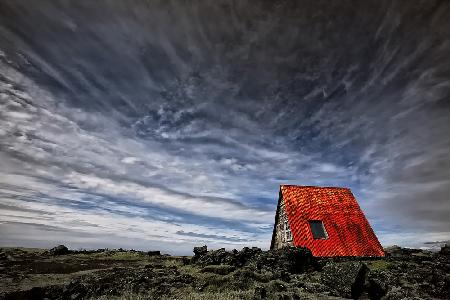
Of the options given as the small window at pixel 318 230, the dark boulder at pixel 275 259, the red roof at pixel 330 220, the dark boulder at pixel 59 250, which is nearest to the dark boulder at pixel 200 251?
the dark boulder at pixel 275 259

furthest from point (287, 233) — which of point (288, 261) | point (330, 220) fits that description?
point (288, 261)

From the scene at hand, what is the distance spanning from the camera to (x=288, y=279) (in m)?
16.8

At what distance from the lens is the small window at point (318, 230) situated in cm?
2642

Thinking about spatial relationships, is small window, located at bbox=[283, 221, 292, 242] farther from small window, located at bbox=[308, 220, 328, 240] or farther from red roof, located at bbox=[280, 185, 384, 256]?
small window, located at bbox=[308, 220, 328, 240]

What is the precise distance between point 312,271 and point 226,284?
7.76 m

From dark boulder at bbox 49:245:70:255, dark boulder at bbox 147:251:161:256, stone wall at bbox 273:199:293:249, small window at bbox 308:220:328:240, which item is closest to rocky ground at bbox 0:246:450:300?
small window at bbox 308:220:328:240

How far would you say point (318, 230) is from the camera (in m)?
27.0

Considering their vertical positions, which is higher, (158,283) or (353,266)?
(353,266)

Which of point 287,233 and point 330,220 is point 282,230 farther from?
point 330,220

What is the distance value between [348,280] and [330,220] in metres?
15.7

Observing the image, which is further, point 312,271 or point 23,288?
point 312,271

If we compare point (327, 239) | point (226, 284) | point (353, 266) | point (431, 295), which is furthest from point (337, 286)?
point (327, 239)

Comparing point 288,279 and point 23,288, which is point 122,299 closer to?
point 23,288

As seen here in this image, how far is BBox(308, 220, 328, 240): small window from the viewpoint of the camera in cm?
2642
